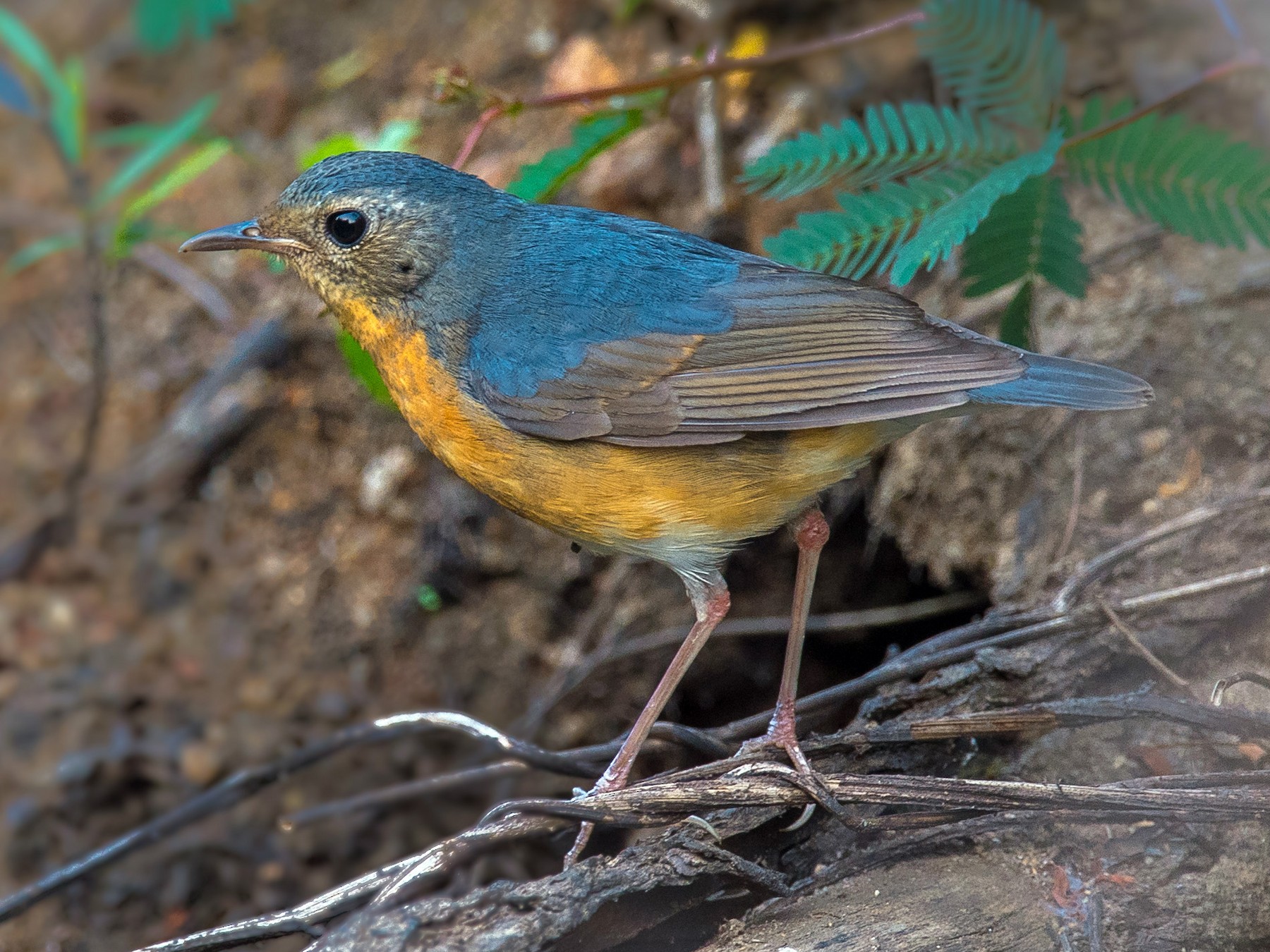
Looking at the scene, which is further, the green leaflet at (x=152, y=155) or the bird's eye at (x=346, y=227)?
the green leaflet at (x=152, y=155)

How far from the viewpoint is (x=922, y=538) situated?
14.1ft

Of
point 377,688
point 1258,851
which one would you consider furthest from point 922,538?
point 377,688

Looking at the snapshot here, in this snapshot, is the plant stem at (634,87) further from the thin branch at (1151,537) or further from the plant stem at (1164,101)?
the thin branch at (1151,537)

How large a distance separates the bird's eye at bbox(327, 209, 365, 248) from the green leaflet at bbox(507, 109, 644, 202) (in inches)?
27.1

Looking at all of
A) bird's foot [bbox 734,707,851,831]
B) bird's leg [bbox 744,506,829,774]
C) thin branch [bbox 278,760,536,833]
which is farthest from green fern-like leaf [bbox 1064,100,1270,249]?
thin branch [bbox 278,760,536,833]

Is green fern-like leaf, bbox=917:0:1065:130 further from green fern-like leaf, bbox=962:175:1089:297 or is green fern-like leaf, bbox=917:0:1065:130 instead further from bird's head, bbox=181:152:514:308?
bird's head, bbox=181:152:514:308

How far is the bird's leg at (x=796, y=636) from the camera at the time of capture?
318 cm

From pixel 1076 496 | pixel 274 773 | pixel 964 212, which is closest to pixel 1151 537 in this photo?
pixel 1076 496

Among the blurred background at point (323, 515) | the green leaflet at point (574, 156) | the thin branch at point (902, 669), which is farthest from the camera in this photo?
the blurred background at point (323, 515)

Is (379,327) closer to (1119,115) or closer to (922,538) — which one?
(922,538)

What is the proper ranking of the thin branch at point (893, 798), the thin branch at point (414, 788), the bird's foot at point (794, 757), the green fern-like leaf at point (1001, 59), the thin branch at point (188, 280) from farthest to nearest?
1. the thin branch at point (188, 280)
2. the green fern-like leaf at point (1001, 59)
3. the thin branch at point (414, 788)
4. the bird's foot at point (794, 757)
5. the thin branch at point (893, 798)

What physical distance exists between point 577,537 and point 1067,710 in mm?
1334

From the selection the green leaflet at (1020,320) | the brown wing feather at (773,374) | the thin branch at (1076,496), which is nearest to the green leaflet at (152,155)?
Result: the brown wing feather at (773,374)

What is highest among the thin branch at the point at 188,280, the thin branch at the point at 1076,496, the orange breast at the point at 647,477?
the thin branch at the point at 188,280
